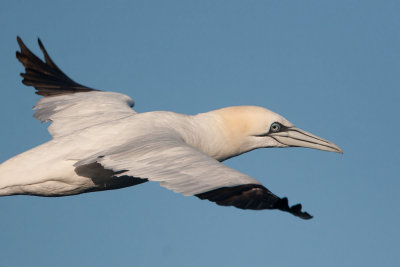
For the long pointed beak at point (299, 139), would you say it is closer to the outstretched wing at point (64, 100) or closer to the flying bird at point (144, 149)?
the flying bird at point (144, 149)

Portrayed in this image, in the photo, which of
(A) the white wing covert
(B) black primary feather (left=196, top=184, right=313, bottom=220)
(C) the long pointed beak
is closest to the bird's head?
(C) the long pointed beak

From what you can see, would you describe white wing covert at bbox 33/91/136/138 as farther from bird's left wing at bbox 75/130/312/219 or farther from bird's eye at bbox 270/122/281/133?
bird's eye at bbox 270/122/281/133

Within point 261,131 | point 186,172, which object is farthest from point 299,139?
point 186,172

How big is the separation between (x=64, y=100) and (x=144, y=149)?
521 centimetres

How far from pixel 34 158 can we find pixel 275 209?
4.61 metres

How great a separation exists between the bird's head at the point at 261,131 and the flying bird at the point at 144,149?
18 mm

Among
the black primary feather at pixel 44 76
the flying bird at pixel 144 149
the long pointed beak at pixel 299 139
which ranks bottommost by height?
the flying bird at pixel 144 149

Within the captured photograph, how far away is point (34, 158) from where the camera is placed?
40.1 feet

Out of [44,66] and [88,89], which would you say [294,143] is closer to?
[88,89]

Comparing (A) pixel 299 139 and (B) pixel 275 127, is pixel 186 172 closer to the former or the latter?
(B) pixel 275 127

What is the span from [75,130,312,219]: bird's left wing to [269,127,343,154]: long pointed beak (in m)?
3.14

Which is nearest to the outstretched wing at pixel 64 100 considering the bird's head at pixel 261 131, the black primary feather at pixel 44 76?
the black primary feather at pixel 44 76

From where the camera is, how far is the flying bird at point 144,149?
9953 millimetres

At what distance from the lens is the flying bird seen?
9953 mm
